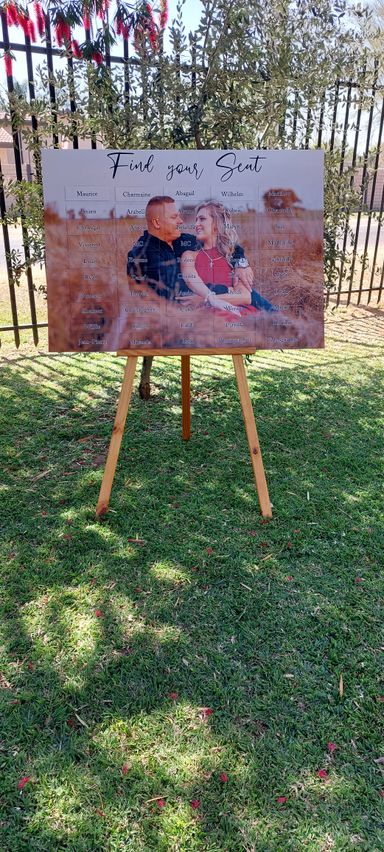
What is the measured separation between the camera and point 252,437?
2844 millimetres

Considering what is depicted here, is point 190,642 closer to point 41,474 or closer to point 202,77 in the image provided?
point 41,474

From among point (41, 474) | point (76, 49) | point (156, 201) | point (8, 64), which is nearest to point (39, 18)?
point (8, 64)

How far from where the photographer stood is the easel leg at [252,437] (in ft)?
9.17

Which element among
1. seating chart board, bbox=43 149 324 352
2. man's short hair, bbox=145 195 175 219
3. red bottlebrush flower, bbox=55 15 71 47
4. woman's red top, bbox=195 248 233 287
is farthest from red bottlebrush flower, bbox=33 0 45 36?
woman's red top, bbox=195 248 233 287

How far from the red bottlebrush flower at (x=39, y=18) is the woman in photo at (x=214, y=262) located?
2.74 metres

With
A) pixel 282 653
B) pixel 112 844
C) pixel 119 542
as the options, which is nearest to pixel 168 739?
pixel 112 844

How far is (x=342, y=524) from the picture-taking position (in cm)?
287

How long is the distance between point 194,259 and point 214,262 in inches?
3.5

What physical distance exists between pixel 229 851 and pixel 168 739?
35 cm

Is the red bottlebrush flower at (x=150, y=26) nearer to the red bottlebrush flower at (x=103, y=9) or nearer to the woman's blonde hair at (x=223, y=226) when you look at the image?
the red bottlebrush flower at (x=103, y=9)

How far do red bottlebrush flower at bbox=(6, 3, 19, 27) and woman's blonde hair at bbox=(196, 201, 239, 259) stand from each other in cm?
269

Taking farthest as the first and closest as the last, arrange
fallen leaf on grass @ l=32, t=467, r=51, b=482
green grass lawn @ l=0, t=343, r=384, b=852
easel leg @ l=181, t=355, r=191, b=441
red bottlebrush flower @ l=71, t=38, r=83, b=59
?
1. red bottlebrush flower @ l=71, t=38, r=83, b=59
2. easel leg @ l=181, t=355, r=191, b=441
3. fallen leaf on grass @ l=32, t=467, r=51, b=482
4. green grass lawn @ l=0, t=343, r=384, b=852

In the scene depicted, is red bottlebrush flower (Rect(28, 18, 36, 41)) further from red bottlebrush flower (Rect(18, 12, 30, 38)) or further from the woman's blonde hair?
the woman's blonde hair

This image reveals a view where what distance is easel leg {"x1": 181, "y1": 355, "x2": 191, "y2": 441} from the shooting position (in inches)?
135
